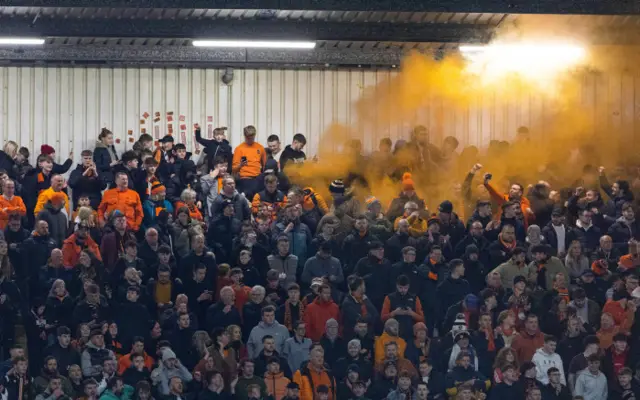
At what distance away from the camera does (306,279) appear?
21781 millimetres

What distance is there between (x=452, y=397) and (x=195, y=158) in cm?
831

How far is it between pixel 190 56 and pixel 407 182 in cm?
491

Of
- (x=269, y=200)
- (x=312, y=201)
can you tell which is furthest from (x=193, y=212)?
(x=312, y=201)

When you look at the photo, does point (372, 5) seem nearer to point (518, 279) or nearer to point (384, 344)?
point (518, 279)

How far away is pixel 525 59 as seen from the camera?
89.6ft

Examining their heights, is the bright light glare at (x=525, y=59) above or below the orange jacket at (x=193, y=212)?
above

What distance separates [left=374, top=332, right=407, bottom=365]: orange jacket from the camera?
2059cm

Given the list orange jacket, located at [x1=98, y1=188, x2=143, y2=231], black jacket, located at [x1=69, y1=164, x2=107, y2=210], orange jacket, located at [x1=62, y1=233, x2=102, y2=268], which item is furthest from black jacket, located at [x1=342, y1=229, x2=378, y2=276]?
black jacket, located at [x1=69, y1=164, x2=107, y2=210]

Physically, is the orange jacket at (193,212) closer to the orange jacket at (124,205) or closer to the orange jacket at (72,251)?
the orange jacket at (124,205)

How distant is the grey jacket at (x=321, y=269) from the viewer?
21.8 metres

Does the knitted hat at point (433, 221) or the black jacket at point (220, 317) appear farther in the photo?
the knitted hat at point (433, 221)

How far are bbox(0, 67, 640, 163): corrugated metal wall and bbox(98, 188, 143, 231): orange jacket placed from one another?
13.3 ft

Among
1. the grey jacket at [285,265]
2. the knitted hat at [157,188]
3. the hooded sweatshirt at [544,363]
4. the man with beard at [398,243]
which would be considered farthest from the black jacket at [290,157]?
the hooded sweatshirt at [544,363]

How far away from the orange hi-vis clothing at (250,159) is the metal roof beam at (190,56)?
233 cm
